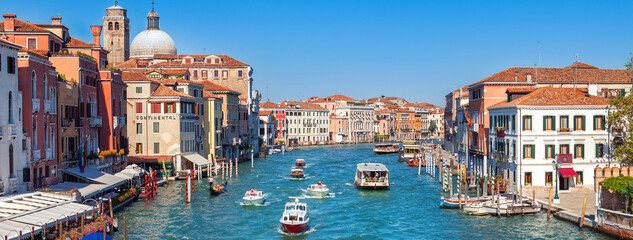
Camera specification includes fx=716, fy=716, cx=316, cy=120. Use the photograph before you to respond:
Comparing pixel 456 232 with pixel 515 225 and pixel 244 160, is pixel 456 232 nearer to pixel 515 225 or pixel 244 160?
pixel 515 225

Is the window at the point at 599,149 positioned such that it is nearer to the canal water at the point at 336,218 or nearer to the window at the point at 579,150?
the window at the point at 579,150

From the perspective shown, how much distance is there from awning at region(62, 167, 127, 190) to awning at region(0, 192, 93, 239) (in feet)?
18.0

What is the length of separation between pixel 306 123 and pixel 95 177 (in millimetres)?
84990

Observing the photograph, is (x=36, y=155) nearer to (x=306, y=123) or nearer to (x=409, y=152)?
(x=409, y=152)

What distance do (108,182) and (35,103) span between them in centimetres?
587

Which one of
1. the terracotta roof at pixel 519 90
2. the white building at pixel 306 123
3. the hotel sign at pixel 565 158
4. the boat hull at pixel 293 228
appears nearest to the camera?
the boat hull at pixel 293 228

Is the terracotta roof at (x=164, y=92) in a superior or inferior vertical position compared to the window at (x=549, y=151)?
superior

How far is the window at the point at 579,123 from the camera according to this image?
3312cm

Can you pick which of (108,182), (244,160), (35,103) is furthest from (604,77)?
(244,160)

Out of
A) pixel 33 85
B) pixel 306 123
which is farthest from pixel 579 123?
pixel 306 123

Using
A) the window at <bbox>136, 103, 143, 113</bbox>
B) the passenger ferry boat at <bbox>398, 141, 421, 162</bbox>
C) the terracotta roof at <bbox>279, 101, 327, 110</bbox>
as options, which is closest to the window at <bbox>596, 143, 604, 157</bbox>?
the window at <bbox>136, 103, 143, 113</bbox>

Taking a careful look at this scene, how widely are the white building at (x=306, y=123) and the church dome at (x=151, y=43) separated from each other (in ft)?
90.7

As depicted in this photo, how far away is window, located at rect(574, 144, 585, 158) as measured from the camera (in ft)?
109

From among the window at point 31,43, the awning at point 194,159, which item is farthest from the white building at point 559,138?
the awning at point 194,159
